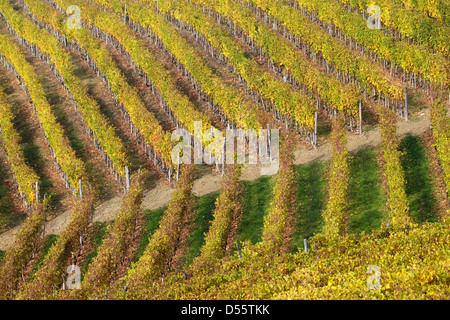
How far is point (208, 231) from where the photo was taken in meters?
30.1

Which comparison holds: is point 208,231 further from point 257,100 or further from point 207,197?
point 257,100

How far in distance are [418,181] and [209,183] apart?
476 inches

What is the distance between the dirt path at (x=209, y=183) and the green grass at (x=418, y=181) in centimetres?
165

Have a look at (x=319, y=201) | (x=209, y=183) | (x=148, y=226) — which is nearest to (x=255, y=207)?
(x=319, y=201)

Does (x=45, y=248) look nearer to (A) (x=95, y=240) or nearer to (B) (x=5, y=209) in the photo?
(A) (x=95, y=240)

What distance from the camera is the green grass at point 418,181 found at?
28.5m

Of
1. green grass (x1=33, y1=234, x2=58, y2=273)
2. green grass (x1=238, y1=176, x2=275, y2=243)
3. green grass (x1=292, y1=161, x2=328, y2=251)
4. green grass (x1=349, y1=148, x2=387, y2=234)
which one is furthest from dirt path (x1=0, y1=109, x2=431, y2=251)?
green grass (x1=349, y1=148, x2=387, y2=234)

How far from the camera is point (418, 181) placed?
3098 cm

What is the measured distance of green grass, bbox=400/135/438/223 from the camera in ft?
93.7

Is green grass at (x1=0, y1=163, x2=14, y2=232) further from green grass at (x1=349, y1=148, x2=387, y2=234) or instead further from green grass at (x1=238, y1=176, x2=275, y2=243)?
green grass at (x1=349, y1=148, x2=387, y2=234)

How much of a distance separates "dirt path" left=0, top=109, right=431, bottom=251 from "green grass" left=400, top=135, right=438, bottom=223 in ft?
5.43
